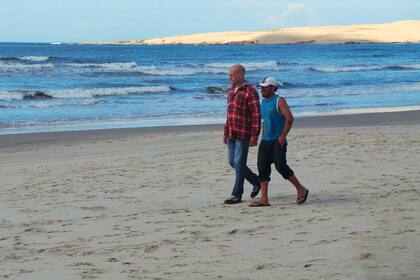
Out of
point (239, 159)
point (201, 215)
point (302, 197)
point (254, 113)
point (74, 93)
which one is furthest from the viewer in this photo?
point (74, 93)

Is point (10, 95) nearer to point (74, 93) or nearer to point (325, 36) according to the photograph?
point (74, 93)

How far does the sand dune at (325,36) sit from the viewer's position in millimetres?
161875

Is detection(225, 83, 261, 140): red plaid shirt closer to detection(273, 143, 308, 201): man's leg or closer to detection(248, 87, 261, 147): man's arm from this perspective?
detection(248, 87, 261, 147): man's arm

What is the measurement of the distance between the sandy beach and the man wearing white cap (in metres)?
0.22

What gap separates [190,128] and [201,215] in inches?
375

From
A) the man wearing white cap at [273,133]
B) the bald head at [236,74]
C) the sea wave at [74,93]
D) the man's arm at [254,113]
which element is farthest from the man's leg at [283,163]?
the sea wave at [74,93]

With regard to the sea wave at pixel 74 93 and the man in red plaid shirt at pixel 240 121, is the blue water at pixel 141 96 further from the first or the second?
the man in red plaid shirt at pixel 240 121

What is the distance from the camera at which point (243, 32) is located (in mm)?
193750

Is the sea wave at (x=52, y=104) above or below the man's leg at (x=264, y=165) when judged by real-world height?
below

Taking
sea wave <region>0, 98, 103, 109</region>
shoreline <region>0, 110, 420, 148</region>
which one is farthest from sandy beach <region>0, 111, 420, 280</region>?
sea wave <region>0, 98, 103, 109</region>

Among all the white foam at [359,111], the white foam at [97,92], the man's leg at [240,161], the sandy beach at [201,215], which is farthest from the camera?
the white foam at [97,92]

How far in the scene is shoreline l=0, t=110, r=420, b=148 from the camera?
48.2 ft

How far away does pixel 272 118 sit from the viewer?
7617 mm

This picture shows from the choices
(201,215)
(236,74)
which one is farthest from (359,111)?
(201,215)
